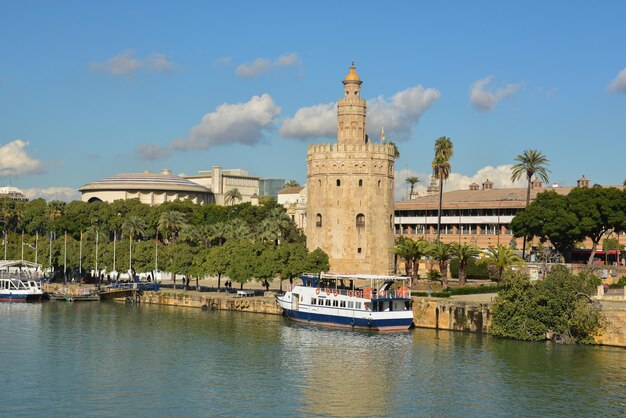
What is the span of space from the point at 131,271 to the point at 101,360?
4817 centimetres

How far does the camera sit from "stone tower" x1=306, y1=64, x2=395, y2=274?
274 ft

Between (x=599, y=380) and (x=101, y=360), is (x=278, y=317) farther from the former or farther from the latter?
(x=599, y=380)

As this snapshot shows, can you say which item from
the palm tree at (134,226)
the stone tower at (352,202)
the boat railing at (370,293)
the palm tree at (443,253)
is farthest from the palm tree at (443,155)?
the palm tree at (134,226)

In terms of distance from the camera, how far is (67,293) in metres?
92.2

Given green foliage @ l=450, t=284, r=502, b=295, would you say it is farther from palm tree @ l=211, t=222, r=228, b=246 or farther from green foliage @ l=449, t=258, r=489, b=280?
palm tree @ l=211, t=222, r=228, b=246

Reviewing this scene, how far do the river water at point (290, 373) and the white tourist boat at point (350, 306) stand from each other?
149 cm

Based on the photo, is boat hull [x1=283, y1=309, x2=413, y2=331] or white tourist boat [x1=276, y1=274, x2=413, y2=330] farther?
white tourist boat [x1=276, y1=274, x2=413, y2=330]

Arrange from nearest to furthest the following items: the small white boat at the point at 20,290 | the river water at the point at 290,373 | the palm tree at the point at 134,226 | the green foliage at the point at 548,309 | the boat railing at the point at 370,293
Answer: the river water at the point at 290,373 < the green foliage at the point at 548,309 < the boat railing at the point at 370,293 < the small white boat at the point at 20,290 < the palm tree at the point at 134,226

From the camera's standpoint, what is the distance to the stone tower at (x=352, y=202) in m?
83.6

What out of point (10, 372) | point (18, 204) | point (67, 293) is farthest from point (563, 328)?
point (18, 204)

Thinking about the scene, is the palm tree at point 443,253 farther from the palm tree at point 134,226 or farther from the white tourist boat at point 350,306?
the palm tree at point 134,226

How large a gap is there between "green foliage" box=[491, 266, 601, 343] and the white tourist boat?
804 cm

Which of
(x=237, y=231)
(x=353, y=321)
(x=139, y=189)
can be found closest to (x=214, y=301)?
(x=353, y=321)

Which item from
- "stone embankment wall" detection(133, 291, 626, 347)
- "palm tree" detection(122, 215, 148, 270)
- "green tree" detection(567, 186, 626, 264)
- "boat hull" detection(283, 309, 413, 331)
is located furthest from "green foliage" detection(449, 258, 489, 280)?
"palm tree" detection(122, 215, 148, 270)
